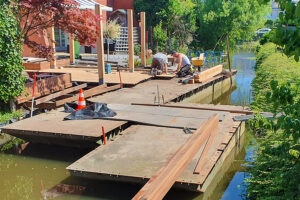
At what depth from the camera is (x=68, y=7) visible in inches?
466

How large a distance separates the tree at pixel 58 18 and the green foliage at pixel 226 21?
699 inches

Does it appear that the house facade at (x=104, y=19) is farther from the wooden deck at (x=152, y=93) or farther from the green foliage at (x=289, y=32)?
the green foliage at (x=289, y=32)

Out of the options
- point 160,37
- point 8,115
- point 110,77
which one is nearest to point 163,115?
point 8,115

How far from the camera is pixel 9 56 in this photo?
10.4 m

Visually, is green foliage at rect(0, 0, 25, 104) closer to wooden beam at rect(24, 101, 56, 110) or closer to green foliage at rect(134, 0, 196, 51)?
Answer: wooden beam at rect(24, 101, 56, 110)

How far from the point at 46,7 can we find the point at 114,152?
239 inches

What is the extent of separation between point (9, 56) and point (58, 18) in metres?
2.27

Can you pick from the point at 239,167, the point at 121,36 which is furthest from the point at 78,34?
the point at 121,36

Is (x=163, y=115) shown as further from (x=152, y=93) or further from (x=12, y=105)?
(x=12, y=105)

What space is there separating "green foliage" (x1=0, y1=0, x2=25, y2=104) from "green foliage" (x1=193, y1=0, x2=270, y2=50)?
66.1 ft

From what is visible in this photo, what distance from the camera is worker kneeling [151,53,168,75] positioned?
55.9ft

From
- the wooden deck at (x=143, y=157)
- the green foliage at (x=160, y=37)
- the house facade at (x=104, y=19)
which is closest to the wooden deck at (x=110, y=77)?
the house facade at (x=104, y=19)

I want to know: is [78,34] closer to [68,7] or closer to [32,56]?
[68,7]

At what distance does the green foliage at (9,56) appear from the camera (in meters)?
10.2
